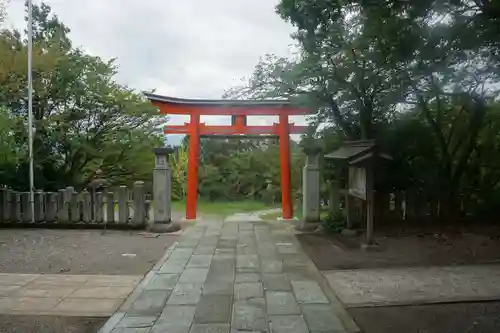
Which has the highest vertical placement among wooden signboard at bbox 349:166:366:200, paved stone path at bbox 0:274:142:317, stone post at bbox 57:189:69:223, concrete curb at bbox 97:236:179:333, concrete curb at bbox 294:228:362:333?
wooden signboard at bbox 349:166:366:200

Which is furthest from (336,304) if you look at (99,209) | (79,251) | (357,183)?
(99,209)

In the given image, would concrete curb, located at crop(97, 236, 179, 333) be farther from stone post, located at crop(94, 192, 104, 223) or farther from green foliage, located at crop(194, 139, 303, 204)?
green foliage, located at crop(194, 139, 303, 204)

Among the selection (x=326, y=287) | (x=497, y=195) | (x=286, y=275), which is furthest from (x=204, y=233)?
(x=497, y=195)

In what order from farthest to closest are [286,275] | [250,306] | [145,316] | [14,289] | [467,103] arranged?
1. [467,103]
2. [286,275]
3. [14,289]
4. [250,306]
5. [145,316]

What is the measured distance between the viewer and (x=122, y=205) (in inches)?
369

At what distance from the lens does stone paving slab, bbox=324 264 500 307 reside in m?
4.57

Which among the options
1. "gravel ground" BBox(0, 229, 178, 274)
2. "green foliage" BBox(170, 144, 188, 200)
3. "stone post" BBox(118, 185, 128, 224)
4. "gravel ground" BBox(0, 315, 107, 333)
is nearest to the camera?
"gravel ground" BBox(0, 315, 107, 333)

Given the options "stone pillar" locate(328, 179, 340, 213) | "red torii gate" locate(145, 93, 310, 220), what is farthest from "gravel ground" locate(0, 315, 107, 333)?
"red torii gate" locate(145, 93, 310, 220)

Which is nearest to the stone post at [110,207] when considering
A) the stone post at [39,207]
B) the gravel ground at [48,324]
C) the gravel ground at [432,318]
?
the stone post at [39,207]

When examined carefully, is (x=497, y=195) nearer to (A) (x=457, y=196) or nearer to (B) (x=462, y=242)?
(A) (x=457, y=196)

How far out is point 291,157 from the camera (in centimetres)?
1309

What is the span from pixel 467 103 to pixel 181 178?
1135cm

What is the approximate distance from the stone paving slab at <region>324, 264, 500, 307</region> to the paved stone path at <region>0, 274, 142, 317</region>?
2.42 metres

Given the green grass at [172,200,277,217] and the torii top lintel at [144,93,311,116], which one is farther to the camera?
the green grass at [172,200,277,217]
